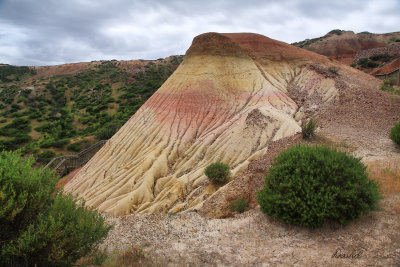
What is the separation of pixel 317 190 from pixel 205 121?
45.5 ft

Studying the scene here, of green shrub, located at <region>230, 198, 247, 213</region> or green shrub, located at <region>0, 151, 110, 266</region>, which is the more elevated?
green shrub, located at <region>0, 151, 110, 266</region>

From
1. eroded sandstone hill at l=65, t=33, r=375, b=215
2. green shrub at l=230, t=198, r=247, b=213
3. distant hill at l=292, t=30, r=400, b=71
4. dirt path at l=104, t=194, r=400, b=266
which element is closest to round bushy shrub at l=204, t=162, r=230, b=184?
eroded sandstone hill at l=65, t=33, r=375, b=215

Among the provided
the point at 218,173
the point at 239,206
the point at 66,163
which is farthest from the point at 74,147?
the point at 239,206

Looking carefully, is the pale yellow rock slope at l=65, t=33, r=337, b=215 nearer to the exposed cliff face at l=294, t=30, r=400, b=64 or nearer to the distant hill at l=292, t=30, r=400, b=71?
the distant hill at l=292, t=30, r=400, b=71

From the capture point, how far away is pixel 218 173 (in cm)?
1324

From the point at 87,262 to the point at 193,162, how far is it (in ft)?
37.8

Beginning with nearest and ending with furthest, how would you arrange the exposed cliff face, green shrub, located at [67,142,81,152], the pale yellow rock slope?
the pale yellow rock slope → green shrub, located at [67,142,81,152] → the exposed cliff face

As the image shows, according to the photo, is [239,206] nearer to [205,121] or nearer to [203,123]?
[203,123]

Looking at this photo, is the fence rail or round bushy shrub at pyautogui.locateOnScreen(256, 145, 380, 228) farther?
the fence rail

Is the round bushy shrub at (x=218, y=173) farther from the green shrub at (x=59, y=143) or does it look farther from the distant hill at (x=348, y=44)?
the distant hill at (x=348, y=44)

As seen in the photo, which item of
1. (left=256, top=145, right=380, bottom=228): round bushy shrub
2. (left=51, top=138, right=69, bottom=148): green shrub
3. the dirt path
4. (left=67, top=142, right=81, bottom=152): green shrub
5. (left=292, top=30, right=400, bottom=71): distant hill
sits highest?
(left=292, top=30, right=400, bottom=71): distant hill

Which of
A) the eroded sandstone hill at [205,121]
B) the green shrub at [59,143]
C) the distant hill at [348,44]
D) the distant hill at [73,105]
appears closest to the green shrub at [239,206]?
the eroded sandstone hill at [205,121]

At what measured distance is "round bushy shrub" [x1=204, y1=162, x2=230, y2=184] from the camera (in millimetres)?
13234

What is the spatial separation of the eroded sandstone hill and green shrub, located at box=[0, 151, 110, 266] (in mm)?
6850
